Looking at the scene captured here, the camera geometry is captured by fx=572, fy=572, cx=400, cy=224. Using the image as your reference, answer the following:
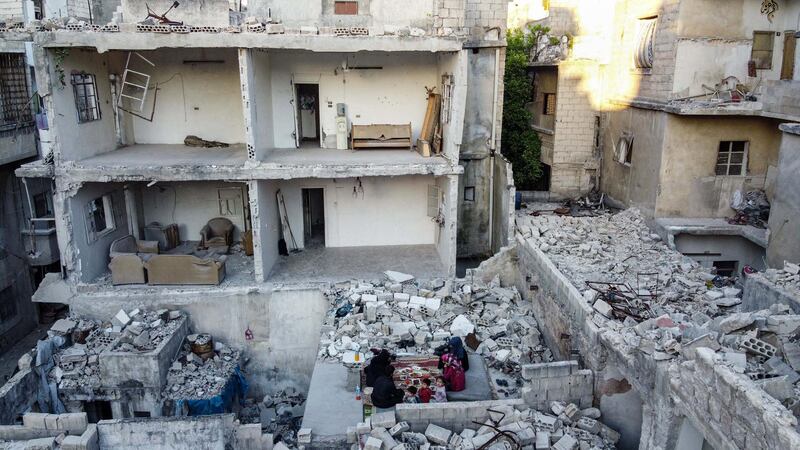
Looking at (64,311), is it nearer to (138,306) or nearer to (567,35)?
(138,306)

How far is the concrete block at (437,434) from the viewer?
32.6 feet

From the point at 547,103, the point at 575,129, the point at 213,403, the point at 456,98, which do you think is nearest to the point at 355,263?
the point at 456,98

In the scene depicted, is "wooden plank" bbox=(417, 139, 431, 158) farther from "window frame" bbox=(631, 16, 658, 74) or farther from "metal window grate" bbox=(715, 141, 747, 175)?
"metal window grate" bbox=(715, 141, 747, 175)

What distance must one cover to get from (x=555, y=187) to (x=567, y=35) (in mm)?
6566

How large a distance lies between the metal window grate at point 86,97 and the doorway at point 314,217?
6817 mm

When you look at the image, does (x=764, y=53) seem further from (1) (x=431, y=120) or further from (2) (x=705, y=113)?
(1) (x=431, y=120)

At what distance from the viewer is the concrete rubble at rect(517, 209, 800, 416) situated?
27.0 ft

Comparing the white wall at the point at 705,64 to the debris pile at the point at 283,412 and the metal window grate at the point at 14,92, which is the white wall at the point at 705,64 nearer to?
the debris pile at the point at 283,412

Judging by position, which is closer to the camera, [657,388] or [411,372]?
[657,388]

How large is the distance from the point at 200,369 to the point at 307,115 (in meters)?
9.50

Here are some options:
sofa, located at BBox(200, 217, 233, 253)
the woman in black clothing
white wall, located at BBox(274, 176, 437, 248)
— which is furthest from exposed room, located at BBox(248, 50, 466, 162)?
the woman in black clothing

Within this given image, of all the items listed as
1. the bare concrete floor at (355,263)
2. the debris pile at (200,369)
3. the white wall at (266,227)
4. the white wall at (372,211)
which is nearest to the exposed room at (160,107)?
the white wall at (266,227)

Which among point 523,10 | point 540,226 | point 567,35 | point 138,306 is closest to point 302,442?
point 138,306

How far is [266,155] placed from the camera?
17281 millimetres
